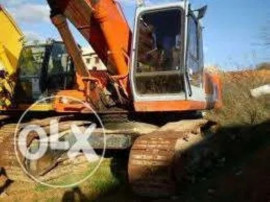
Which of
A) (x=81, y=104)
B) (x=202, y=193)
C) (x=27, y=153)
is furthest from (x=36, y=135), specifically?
(x=202, y=193)

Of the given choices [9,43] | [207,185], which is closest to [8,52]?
[9,43]

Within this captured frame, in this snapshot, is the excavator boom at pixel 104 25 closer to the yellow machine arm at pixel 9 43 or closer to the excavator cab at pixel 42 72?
the excavator cab at pixel 42 72

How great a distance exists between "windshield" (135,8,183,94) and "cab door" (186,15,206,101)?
20 cm

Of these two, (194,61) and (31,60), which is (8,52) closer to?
(31,60)

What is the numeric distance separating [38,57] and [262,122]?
529cm

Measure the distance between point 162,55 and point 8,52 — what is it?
496cm

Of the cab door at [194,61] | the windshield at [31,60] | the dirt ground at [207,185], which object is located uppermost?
the cab door at [194,61]

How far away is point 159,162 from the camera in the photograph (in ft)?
23.6

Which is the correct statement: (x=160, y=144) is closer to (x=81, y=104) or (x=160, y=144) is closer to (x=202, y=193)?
(x=202, y=193)

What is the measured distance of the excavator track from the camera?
7.08 meters

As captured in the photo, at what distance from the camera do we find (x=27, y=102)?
1192 cm

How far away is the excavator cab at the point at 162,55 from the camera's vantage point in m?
8.41

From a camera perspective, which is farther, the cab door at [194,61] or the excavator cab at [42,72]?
the excavator cab at [42,72]


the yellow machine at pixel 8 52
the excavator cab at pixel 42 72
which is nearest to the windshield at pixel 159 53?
the excavator cab at pixel 42 72
